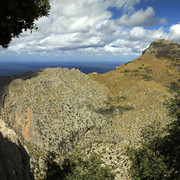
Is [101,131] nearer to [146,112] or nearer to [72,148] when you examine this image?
[72,148]

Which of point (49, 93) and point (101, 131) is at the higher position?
point (49, 93)

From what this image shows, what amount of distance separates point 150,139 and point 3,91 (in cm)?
5245

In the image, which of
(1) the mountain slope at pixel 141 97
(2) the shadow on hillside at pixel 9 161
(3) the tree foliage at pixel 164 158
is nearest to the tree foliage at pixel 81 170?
(3) the tree foliage at pixel 164 158

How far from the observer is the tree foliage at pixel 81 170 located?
79.8ft

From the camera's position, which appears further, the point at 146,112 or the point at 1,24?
the point at 146,112

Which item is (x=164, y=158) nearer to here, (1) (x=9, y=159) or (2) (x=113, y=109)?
(1) (x=9, y=159)

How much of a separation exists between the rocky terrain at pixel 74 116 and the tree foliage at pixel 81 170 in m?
2.10

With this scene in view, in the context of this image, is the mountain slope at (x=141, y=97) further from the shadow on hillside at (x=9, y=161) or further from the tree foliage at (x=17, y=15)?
the tree foliage at (x=17, y=15)

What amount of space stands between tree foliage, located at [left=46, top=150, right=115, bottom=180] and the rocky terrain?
2.10 meters

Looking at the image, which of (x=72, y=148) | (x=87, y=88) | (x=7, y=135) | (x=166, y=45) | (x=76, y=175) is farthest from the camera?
(x=166, y=45)

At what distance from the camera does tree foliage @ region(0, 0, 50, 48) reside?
37.9 ft

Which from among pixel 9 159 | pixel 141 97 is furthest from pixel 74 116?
pixel 141 97

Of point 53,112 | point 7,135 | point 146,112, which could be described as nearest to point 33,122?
point 53,112

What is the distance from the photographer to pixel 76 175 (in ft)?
82.2
